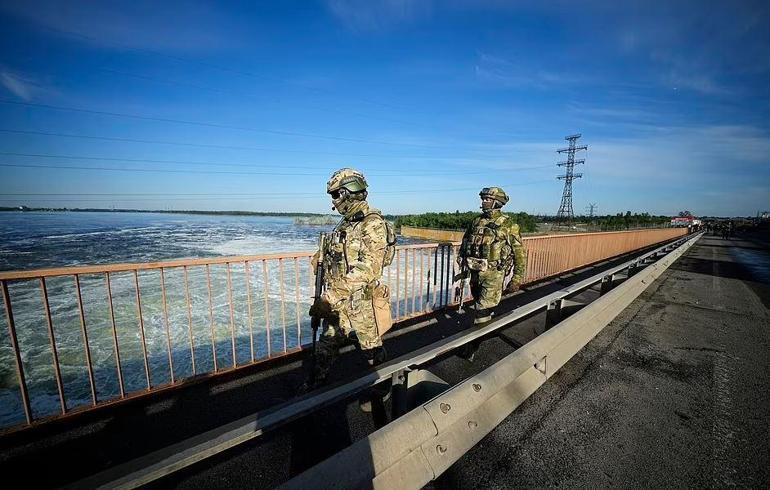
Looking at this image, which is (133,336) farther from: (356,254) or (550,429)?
(550,429)

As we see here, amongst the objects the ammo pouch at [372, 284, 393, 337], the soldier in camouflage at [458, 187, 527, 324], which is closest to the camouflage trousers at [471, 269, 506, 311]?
the soldier in camouflage at [458, 187, 527, 324]

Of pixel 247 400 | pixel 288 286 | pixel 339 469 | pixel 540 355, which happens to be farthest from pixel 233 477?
pixel 288 286

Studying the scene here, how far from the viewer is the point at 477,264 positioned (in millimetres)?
4035

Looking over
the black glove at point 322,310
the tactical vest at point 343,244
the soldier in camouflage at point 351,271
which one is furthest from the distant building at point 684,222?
the black glove at point 322,310

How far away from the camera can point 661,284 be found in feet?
26.6

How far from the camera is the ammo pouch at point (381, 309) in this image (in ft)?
10.5

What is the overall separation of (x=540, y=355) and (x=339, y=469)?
205 cm

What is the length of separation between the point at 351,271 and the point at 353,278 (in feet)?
0.22

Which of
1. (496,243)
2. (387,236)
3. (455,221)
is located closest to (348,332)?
(387,236)

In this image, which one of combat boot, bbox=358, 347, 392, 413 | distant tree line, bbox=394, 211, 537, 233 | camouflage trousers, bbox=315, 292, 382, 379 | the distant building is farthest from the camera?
the distant building

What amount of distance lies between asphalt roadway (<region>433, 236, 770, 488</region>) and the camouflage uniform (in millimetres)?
1405

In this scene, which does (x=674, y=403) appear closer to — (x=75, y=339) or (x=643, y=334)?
(x=643, y=334)

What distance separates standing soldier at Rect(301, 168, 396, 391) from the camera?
Result: 295cm

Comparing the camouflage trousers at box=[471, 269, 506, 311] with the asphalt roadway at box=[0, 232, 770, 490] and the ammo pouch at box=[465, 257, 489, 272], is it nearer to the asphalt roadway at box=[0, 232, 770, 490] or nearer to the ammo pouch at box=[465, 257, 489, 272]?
the ammo pouch at box=[465, 257, 489, 272]
